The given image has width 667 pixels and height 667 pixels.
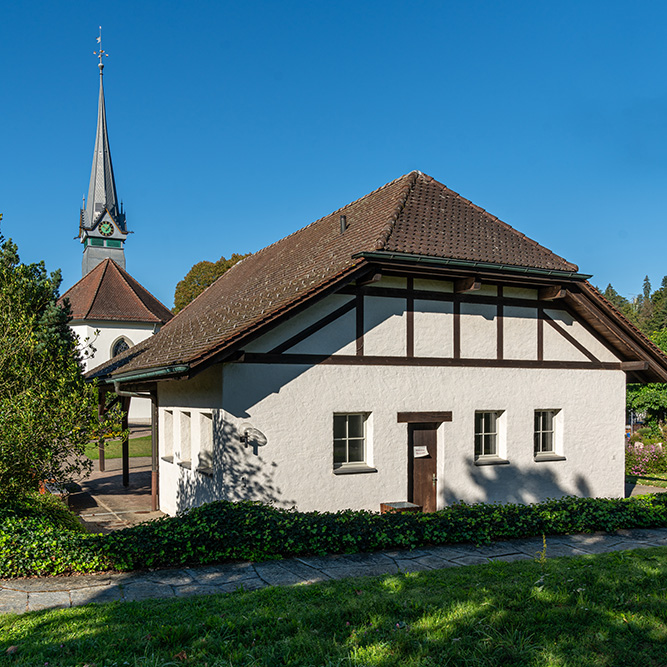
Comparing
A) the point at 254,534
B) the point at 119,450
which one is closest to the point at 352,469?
the point at 254,534

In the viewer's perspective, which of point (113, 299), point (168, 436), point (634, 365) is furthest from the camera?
point (113, 299)

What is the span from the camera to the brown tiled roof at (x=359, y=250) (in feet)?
36.2

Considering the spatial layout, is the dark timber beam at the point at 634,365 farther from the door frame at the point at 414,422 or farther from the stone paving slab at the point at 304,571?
the stone paving slab at the point at 304,571

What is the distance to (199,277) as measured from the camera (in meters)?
49.3

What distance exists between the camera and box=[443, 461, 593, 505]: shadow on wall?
12.5m

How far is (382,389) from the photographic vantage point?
1182cm

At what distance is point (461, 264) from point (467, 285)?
0.66m

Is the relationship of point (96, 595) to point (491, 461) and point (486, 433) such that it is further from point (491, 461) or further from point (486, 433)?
point (486, 433)

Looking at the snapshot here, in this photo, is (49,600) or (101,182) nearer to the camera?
(49,600)

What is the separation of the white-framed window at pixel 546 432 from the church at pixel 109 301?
25834 mm

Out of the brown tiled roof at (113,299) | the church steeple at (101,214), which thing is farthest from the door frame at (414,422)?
the church steeple at (101,214)

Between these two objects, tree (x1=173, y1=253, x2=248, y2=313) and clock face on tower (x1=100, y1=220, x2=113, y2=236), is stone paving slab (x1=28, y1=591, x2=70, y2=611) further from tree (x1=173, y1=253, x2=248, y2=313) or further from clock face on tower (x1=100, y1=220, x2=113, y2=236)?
clock face on tower (x1=100, y1=220, x2=113, y2=236)

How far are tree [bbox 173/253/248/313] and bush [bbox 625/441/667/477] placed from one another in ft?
105

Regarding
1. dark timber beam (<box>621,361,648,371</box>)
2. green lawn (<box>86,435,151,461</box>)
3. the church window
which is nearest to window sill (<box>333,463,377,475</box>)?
dark timber beam (<box>621,361,648,371</box>)
